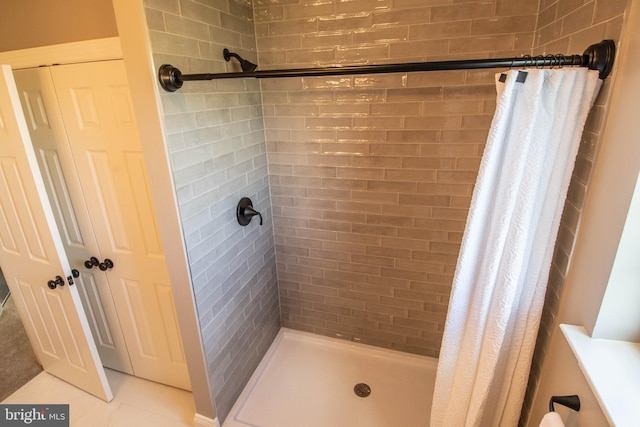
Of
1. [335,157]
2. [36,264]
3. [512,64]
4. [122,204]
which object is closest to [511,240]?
[512,64]

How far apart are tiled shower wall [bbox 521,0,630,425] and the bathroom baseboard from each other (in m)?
1.52

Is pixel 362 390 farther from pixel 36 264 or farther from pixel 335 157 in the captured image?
pixel 36 264

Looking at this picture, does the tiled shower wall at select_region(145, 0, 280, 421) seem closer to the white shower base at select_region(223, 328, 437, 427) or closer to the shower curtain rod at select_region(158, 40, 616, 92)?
the white shower base at select_region(223, 328, 437, 427)

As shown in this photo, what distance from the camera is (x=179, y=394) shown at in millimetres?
2027

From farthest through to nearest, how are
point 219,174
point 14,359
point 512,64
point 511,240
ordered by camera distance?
point 14,359
point 219,174
point 511,240
point 512,64

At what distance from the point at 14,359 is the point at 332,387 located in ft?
7.52

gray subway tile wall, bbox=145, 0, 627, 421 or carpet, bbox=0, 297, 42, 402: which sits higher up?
gray subway tile wall, bbox=145, 0, 627, 421

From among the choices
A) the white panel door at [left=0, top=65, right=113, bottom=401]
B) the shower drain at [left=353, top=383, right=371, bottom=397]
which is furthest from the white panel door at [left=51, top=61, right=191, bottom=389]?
the shower drain at [left=353, top=383, right=371, bottom=397]

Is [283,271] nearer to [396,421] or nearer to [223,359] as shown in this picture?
[223,359]

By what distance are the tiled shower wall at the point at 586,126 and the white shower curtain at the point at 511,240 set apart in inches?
2.0

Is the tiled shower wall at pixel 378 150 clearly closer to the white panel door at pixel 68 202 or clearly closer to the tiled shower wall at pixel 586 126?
the tiled shower wall at pixel 586 126

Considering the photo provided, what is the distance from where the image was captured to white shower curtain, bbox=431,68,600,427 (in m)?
0.97

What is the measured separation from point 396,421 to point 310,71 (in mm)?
1888

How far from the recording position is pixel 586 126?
1.00 metres
